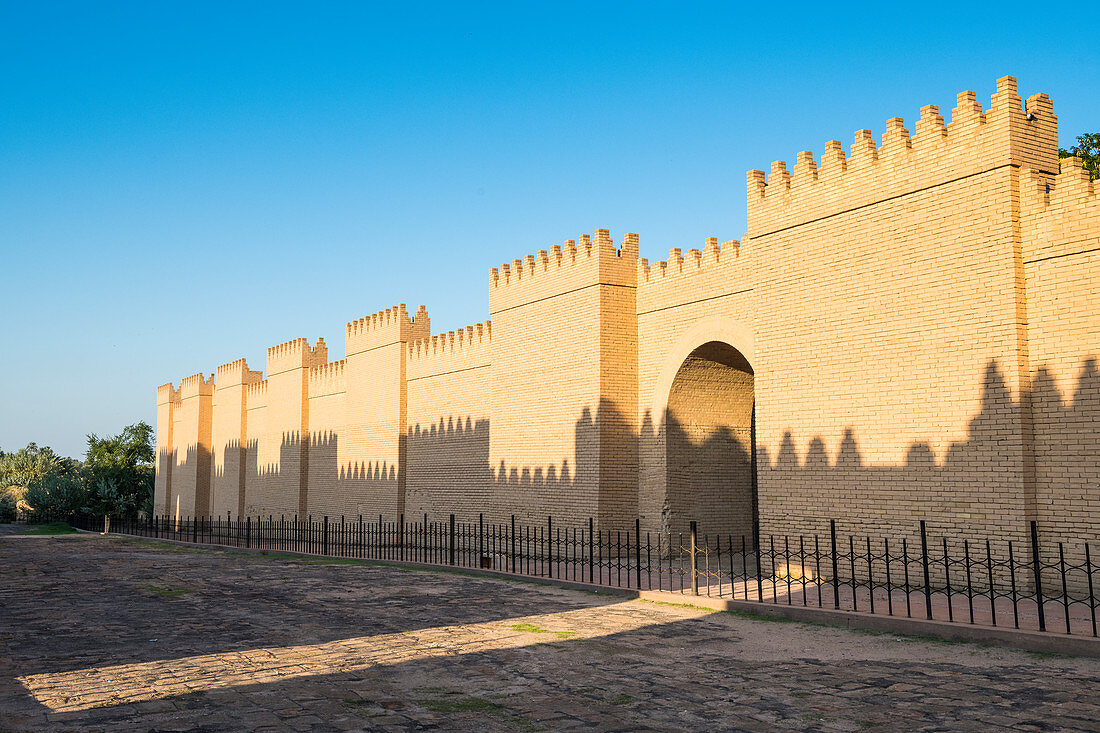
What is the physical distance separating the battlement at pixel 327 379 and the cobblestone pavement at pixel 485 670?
19.4 meters

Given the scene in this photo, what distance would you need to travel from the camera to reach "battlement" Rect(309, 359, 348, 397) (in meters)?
33.2

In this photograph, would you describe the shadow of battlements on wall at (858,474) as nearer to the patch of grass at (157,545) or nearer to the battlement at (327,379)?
the patch of grass at (157,545)

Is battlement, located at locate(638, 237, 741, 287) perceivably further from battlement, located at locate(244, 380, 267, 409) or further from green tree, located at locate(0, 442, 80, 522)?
green tree, located at locate(0, 442, 80, 522)

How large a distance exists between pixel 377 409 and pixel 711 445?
13.6m

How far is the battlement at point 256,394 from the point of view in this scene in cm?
3978

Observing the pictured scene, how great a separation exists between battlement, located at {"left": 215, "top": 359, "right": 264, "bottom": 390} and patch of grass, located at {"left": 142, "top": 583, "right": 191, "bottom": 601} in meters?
27.7

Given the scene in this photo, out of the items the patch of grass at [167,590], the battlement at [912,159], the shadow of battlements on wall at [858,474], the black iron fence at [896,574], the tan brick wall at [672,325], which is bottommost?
the patch of grass at [167,590]

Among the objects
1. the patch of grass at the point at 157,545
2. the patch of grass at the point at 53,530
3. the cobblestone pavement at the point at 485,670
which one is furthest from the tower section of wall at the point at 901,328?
the patch of grass at the point at 53,530

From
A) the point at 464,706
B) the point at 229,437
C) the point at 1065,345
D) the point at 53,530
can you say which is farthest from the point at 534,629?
the point at 229,437

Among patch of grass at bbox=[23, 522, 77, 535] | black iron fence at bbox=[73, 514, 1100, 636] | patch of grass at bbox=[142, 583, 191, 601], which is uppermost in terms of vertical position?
black iron fence at bbox=[73, 514, 1100, 636]

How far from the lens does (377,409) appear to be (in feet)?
98.2

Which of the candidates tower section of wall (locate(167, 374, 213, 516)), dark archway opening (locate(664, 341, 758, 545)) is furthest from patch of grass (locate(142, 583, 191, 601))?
tower section of wall (locate(167, 374, 213, 516))

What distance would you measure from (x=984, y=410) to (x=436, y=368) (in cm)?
1729

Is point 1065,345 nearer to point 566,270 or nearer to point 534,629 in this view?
point 534,629
